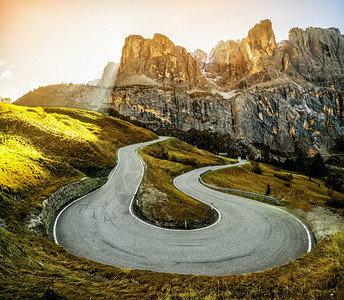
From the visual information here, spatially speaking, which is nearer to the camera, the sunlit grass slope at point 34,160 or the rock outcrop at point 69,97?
the sunlit grass slope at point 34,160

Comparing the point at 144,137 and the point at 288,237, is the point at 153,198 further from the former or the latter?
the point at 144,137

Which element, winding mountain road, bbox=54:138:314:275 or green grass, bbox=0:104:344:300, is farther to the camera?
winding mountain road, bbox=54:138:314:275

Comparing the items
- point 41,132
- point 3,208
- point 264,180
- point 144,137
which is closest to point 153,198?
point 3,208

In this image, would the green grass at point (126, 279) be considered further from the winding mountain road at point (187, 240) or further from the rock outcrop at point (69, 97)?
the rock outcrop at point (69, 97)

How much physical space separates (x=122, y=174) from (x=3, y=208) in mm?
20823

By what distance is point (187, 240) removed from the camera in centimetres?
1255

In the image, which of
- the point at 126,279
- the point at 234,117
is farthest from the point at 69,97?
the point at 126,279

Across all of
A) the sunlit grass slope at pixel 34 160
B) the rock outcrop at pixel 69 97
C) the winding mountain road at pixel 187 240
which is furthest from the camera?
the rock outcrop at pixel 69 97

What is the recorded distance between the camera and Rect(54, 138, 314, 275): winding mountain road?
981 cm

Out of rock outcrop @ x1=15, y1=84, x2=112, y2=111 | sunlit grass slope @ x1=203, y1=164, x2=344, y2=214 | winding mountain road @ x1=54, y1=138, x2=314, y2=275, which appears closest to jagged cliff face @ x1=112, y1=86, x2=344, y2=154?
rock outcrop @ x1=15, y1=84, x2=112, y2=111

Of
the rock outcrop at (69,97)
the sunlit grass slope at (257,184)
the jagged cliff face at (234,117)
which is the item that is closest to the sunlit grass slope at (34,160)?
the sunlit grass slope at (257,184)

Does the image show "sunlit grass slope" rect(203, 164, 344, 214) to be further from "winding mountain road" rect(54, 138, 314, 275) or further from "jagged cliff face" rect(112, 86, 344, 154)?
"jagged cliff face" rect(112, 86, 344, 154)

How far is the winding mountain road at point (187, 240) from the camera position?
9.81 meters

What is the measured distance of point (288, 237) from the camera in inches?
482
